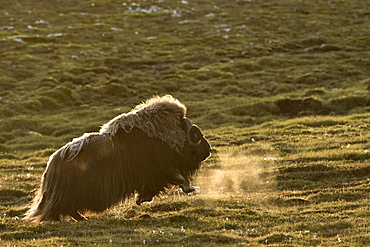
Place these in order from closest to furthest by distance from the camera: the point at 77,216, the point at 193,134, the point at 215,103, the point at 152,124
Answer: the point at 77,216 → the point at 152,124 → the point at 193,134 → the point at 215,103

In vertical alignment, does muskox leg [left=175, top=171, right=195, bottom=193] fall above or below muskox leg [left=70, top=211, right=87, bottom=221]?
above

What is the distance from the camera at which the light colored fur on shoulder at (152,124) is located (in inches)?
493

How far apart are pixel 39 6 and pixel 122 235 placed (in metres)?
97.3

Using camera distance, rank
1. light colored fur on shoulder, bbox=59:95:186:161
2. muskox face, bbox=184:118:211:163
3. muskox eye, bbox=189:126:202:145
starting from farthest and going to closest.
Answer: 1. muskox eye, bbox=189:126:202:145
2. muskox face, bbox=184:118:211:163
3. light colored fur on shoulder, bbox=59:95:186:161

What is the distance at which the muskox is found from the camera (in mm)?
12133

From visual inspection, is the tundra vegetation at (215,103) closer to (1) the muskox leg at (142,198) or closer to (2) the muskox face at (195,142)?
(1) the muskox leg at (142,198)

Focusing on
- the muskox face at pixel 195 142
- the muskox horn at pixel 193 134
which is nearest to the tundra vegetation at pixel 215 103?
the muskox face at pixel 195 142

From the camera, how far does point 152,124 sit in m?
12.8

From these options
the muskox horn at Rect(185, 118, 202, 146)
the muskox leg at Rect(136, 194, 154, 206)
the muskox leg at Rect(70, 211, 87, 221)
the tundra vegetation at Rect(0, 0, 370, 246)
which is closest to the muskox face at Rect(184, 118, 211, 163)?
the muskox horn at Rect(185, 118, 202, 146)

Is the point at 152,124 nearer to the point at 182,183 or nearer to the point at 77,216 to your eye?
the point at 182,183

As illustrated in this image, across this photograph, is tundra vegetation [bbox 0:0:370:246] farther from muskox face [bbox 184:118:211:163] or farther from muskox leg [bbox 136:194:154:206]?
muskox face [bbox 184:118:211:163]

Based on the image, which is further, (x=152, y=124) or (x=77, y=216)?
(x=152, y=124)

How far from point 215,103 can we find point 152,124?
2751 centimetres

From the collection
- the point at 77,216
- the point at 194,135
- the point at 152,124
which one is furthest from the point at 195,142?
the point at 77,216
